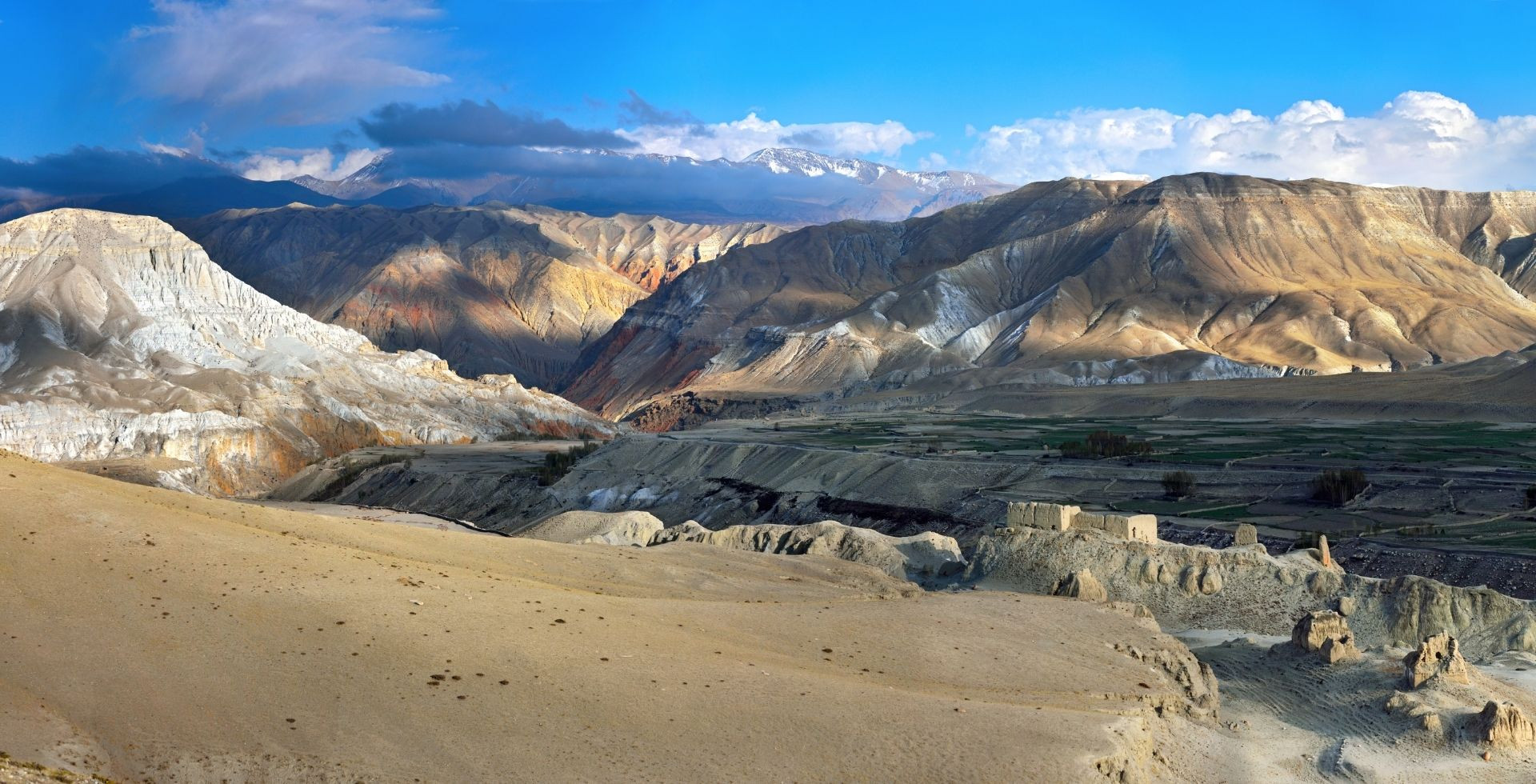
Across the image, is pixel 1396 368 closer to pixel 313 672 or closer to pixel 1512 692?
pixel 1512 692

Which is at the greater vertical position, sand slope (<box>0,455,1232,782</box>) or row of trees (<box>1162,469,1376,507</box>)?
sand slope (<box>0,455,1232,782</box>)

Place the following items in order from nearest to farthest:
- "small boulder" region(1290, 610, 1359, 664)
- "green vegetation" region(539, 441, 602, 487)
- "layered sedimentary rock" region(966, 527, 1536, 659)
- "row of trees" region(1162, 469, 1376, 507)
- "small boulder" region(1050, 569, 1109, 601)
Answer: "small boulder" region(1290, 610, 1359, 664)
"layered sedimentary rock" region(966, 527, 1536, 659)
"small boulder" region(1050, 569, 1109, 601)
"row of trees" region(1162, 469, 1376, 507)
"green vegetation" region(539, 441, 602, 487)

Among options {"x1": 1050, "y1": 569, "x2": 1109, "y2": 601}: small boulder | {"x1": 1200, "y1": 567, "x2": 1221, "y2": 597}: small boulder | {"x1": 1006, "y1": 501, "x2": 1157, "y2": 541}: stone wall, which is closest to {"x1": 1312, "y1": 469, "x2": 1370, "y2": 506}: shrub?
{"x1": 1006, "y1": 501, "x2": 1157, "y2": 541}: stone wall

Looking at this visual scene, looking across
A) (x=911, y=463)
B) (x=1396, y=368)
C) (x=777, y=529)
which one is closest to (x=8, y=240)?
(x=911, y=463)

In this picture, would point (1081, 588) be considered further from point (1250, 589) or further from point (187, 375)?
point (187, 375)

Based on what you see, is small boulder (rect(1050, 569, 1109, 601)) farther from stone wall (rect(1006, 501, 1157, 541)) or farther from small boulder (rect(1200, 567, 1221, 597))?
stone wall (rect(1006, 501, 1157, 541))

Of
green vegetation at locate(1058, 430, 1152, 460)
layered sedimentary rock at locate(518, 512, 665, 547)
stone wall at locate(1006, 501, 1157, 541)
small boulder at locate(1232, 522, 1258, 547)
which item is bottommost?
layered sedimentary rock at locate(518, 512, 665, 547)
